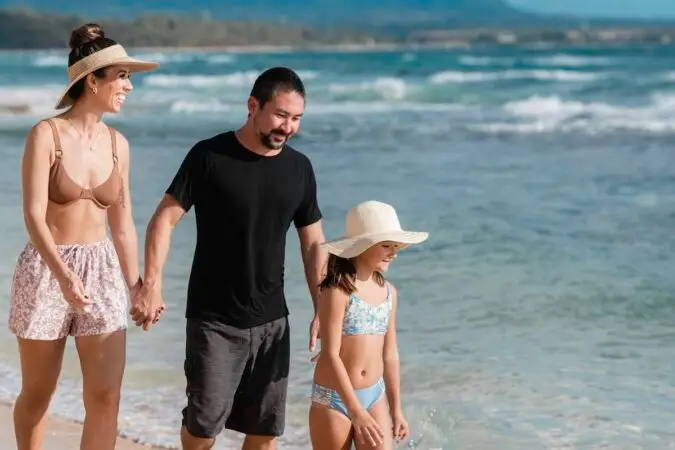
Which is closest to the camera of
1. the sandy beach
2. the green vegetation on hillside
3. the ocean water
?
the sandy beach

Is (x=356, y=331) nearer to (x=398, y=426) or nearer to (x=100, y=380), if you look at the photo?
(x=398, y=426)

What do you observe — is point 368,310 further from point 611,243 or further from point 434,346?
point 611,243

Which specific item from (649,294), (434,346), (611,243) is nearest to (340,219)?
(611,243)

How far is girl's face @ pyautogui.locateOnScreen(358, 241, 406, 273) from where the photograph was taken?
3.96 m

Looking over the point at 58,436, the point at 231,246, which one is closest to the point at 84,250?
the point at 231,246

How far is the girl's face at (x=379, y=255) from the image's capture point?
3961 mm

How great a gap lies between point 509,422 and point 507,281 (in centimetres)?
330

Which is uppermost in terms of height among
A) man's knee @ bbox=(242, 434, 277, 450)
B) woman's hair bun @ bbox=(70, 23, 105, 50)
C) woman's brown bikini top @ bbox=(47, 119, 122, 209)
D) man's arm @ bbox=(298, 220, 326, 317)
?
woman's hair bun @ bbox=(70, 23, 105, 50)

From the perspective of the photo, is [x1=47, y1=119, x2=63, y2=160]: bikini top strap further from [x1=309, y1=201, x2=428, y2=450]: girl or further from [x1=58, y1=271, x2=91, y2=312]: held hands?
[x1=309, y1=201, x2=428, y2=450]: girl

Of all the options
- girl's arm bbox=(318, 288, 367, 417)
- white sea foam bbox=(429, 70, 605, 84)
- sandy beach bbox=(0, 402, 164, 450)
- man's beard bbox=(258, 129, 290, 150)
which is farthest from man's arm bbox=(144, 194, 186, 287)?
white sea foam bbox=(429, 70, 605, 84)

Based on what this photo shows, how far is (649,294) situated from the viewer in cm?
902

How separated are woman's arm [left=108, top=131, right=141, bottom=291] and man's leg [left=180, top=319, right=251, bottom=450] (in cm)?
35

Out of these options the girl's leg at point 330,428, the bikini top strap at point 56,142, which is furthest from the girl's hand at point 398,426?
the bikini top strap at point 56,142

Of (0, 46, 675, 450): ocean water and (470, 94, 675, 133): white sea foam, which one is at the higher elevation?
(0, 46, 675, 450): ocean water
